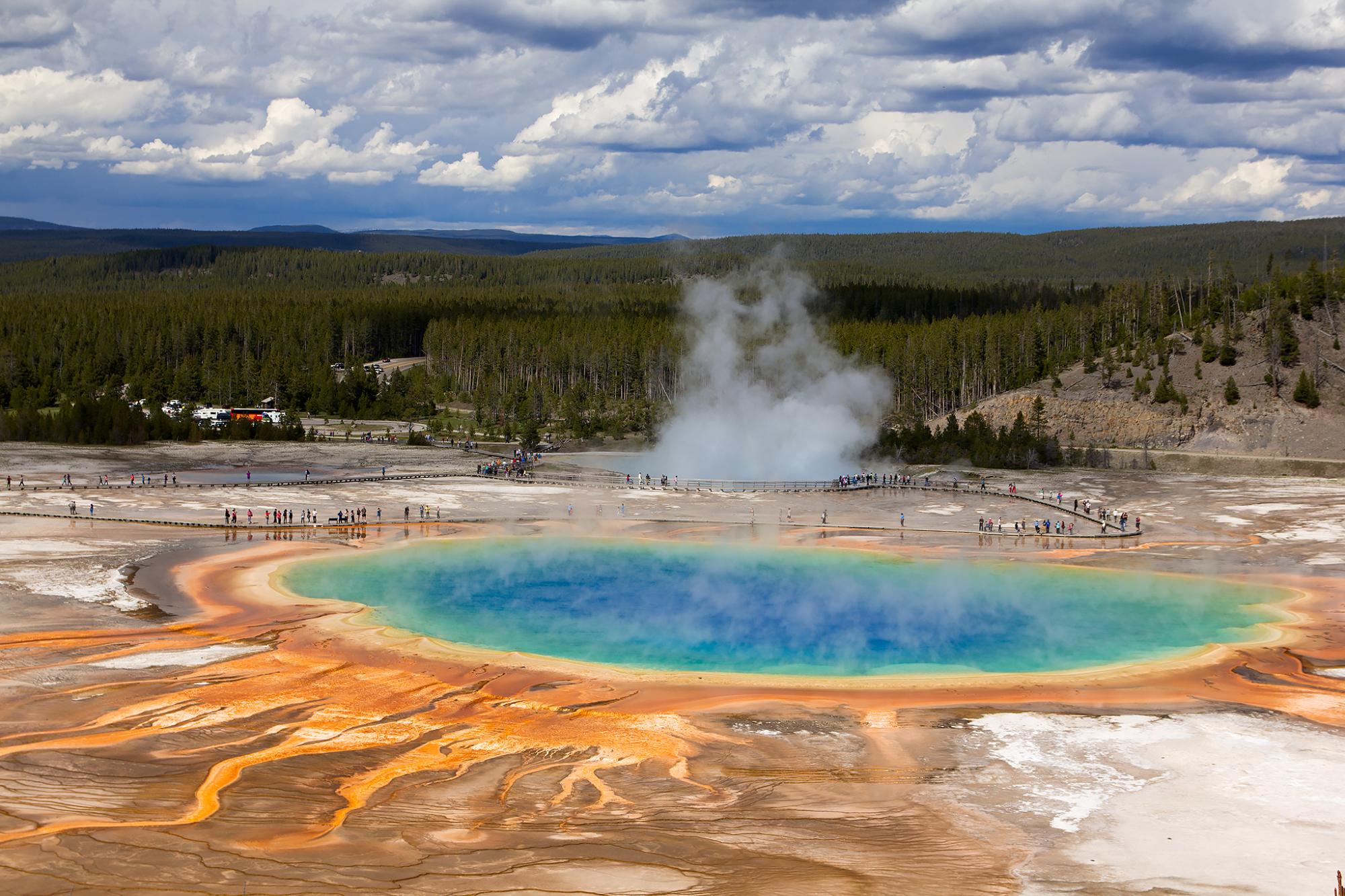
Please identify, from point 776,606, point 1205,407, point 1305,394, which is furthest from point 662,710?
point 1305,394

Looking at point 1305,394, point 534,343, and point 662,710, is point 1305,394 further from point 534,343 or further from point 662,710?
point 534,343

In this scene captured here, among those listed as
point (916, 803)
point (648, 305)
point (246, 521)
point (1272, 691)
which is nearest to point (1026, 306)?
point (648, 305)

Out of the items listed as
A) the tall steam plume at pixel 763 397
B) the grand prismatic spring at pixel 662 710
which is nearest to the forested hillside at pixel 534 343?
the tall steam plume at pixel 763 397

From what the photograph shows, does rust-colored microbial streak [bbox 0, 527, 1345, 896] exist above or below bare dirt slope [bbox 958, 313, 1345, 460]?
below

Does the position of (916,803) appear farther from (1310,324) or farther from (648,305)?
(648,305)

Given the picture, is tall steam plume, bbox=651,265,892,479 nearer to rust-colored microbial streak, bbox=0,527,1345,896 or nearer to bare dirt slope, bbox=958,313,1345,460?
bare dirt slope, bbox=958,313,1345,460

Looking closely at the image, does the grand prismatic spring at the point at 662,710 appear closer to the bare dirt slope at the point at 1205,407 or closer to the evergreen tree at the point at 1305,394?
the bare dirt slope at the point at 1205,407

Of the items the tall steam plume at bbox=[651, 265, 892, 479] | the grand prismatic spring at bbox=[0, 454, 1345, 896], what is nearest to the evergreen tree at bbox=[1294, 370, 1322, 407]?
the tall steam plume at bbox=[651, 265, 892, 479]
